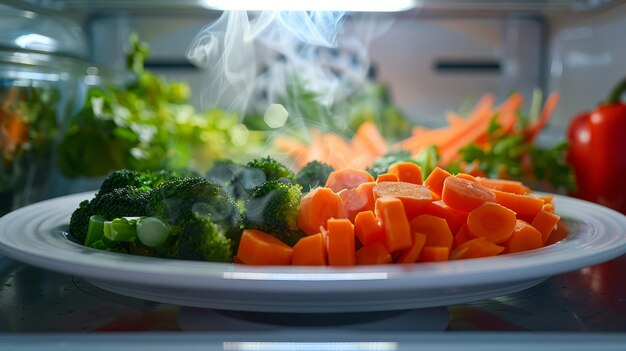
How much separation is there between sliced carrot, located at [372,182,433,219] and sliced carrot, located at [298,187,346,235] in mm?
50

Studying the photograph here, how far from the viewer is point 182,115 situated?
1764 mm

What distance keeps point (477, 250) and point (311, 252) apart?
18 centimetres

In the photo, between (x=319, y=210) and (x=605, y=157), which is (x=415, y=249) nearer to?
(x=319, y=210)

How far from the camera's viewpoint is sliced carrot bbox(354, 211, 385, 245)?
678 millimetres

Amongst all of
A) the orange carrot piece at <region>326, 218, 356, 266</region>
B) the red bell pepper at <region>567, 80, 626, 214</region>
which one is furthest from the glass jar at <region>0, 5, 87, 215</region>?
the red bell pepper at <region>567, 80, 626, 214</region>

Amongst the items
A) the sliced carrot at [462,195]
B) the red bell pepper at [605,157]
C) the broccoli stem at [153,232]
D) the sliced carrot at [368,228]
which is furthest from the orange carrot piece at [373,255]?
the red bell pepper at [605,157]

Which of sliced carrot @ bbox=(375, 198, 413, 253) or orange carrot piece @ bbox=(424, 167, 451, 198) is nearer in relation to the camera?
sliced carrot @ bbox=(375, 198, 413, 253)

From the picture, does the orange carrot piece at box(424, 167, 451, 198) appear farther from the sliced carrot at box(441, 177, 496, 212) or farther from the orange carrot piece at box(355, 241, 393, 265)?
the orange carrot piece at box(355, 241, 393, 265)

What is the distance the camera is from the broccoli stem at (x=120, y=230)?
715 mm

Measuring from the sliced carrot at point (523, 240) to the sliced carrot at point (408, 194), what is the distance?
0.10 metres

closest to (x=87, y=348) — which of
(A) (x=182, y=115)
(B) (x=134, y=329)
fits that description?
(B) (x=134, y=329)

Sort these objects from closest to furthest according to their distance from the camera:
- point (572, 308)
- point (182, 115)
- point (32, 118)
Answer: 1. point (572, 308)
2. point (32, 118)
3. point (182, 115)

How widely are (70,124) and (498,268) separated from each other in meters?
1.12

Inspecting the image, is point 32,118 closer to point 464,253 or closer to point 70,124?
point 70,124
